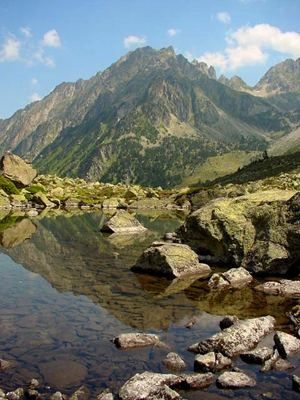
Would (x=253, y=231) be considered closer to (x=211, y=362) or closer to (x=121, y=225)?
(x=211, y=362)

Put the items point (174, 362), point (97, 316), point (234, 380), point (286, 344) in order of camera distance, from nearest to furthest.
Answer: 1. point (234, 380)
2. point (174, 362)
3. point (286, 344)
4. point (97, 316)

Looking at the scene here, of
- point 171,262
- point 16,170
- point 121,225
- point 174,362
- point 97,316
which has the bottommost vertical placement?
point 174,362

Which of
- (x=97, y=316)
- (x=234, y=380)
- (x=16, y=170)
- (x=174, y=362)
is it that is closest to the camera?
(x=234, y=380)

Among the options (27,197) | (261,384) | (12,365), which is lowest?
(261,384)

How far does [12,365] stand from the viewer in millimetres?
20781

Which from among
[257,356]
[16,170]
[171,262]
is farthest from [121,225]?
[16,170]

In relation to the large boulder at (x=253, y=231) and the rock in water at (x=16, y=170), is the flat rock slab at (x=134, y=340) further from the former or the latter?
the rock in water at (x=16, y=170)

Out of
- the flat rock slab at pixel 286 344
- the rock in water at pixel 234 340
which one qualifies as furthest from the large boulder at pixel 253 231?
the flat rock slab at pixel 286 344

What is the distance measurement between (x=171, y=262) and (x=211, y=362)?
19463 millimetres

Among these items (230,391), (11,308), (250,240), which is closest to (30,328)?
(11,308)

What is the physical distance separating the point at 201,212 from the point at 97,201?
382 feet

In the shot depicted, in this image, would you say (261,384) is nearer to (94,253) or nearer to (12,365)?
(12,365)

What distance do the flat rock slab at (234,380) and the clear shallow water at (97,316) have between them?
37 cm

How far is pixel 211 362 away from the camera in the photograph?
20.5 metres
